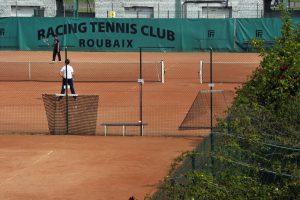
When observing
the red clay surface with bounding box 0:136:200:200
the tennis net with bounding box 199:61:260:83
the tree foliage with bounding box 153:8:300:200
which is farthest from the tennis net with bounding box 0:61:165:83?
the tree foliage with bounding box 153:8:300:200

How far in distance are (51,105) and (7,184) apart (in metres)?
6.50

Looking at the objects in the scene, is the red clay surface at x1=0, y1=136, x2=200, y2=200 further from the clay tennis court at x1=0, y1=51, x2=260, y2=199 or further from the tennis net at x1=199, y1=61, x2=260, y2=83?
the tennis net at x1=199, y1=61, x2=260, y2=83

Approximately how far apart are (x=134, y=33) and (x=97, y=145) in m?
32.1

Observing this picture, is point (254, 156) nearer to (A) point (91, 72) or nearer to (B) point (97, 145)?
→ (B) point (97, 145)

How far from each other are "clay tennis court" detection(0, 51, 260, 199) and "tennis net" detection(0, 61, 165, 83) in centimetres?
117

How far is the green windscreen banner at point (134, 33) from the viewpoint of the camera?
50469 millimetres

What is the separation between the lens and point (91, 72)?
123ft

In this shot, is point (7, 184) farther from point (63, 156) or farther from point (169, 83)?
point (169, 83)

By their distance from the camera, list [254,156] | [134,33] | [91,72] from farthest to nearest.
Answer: [134,33], [91,72], [254,156]

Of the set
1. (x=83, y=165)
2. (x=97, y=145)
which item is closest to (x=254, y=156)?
(x=83, y=165)

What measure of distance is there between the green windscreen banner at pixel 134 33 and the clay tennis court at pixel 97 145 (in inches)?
687

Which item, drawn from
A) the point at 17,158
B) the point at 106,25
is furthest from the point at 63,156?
the point at 106,25

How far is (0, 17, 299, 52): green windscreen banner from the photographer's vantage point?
166 feet

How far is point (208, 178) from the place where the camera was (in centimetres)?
870
